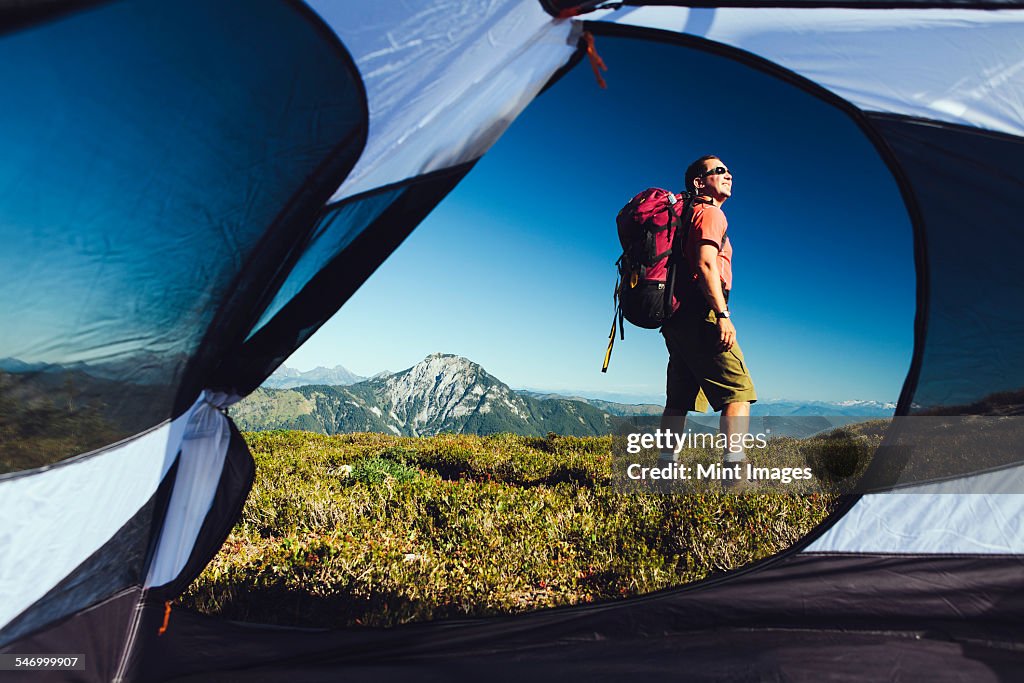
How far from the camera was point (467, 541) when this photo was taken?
3115mm

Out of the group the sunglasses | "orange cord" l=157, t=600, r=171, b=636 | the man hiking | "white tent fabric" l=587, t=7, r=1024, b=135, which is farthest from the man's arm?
→ "orange cord" l=157, t=600, r=171, b=636

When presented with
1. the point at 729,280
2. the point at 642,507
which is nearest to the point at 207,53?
the point at 642,507

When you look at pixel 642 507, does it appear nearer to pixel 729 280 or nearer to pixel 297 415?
pixel 729 280

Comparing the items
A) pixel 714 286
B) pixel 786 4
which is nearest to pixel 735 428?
pixel 714 286

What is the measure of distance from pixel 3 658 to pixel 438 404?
18452 cm

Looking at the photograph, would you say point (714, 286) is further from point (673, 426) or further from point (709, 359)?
point (673, 426)

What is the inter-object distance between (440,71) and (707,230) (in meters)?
2.43

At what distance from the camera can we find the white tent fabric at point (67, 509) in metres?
1.60

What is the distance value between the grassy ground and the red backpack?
1.24 meters

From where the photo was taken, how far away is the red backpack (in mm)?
3977

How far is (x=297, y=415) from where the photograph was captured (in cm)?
13312

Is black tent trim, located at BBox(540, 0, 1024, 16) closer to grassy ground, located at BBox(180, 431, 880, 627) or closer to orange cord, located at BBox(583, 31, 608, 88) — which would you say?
orange cord, located at BBox(583, 31, 608, 88)

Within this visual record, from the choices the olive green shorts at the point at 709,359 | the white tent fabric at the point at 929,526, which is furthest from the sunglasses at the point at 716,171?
the white tent fabric at the point at 929,526

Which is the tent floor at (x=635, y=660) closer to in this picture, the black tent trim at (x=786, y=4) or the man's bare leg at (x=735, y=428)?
the man's bare leg at (x=735, y=428)
